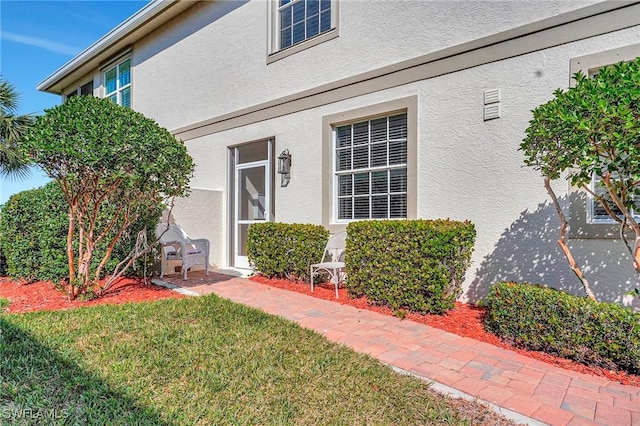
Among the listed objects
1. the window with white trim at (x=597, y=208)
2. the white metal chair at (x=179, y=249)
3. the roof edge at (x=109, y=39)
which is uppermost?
the roof edge at (x=109, y=39)

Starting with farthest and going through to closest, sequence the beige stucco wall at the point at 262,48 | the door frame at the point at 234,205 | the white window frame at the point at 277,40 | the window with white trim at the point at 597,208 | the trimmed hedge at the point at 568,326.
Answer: the door frame at the point at 234,205 → the white window frame at the point at 277,40 → the beige stucco wall at the point at 262,48 → the window with white trim at the point at 597,208 → the trimmed hedge at the point at 568,326

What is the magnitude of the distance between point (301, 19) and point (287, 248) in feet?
15.8

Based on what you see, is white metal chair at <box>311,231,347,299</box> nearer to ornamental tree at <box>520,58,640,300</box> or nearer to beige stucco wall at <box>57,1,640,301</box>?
beige stucco wall at <box>57,1,640,301</box>

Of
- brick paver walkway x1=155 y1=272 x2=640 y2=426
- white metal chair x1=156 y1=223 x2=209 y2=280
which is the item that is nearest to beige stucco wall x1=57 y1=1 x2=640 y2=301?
white metal chair x1=156 y1=223 x2=209 y2=280

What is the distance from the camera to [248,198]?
868 cm

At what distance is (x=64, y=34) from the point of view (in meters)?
11.6

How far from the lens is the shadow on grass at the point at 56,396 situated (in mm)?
2400

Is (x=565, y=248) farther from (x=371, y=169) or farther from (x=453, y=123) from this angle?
(x=371, y=169)

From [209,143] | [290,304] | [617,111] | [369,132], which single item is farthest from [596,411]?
[209,143]

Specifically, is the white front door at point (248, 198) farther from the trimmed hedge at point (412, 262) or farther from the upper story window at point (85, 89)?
the upper story window at point (85, 89)

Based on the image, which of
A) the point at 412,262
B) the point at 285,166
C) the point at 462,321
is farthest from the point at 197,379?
the point at 285,166

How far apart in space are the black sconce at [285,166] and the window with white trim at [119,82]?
7.65 metres

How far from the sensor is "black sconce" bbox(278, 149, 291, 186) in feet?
25.1

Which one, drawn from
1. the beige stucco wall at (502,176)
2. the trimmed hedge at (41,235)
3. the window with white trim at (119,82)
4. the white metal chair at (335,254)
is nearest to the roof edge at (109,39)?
the window with white trim at (119,82)
